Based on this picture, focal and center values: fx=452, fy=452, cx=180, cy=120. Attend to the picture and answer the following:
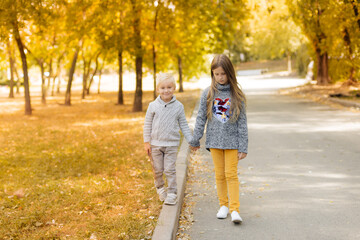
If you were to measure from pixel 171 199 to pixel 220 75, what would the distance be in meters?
1.57

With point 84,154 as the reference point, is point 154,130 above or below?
above

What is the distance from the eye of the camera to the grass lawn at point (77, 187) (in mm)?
4742

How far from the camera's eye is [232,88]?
185 inches

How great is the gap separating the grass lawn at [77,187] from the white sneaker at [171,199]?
0.17 meters

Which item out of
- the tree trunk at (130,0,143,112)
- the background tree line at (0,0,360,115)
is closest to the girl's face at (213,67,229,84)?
the background tree line at (0,0,360,115)

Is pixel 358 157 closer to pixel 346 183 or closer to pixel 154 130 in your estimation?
pixel 346 183

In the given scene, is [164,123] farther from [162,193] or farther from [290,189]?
[290,189]

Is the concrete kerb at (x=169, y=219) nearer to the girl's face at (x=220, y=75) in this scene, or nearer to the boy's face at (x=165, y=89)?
the boy's face at (x=165, y=89)

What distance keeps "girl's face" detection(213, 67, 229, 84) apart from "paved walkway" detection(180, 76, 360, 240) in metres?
1.54

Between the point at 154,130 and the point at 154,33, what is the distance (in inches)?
574

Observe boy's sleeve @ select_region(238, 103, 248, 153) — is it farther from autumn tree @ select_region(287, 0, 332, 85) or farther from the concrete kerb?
autumn tree @ select_region(287, 0, 332, 85)

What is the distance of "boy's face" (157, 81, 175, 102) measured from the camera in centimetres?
496

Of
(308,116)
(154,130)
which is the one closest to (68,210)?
(154,130)

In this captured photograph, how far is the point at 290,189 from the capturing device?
6.15 m
